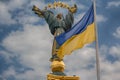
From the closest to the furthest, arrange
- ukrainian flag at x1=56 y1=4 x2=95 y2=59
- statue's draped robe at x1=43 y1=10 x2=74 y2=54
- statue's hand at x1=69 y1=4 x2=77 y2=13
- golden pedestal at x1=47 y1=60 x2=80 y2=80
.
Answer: ukrainian flag at x1=56 y1=4 x2=95 y2=59 → golden pedestal at x1=47 y1=60 x2=80 y2=80 → statue's draped robe at x1=43 y1=10 x2=74 y2=54 → statue's hand at x1=69 y1=4 x2=77 y2=13

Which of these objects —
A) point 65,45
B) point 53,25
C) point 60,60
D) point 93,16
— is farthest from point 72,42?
point 53,25

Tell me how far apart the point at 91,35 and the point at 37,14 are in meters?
6.77

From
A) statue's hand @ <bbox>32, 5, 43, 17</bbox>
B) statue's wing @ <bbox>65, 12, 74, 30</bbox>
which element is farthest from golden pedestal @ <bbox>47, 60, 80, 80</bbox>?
statue's hand @ <bbox>32, 5, 43, 17</bbox>

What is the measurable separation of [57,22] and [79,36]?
523 cm

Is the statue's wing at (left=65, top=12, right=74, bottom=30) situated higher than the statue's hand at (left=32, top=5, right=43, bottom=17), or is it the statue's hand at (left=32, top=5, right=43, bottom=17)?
the statue's hand at (left=32, top=5, right=43, bottom=17)

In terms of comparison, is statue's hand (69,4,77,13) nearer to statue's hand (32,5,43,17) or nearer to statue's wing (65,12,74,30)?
statue's wing (65,12,74,30)

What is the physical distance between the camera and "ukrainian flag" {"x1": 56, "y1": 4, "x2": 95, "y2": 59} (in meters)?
17.4

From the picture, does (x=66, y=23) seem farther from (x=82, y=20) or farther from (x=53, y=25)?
(x=82, y=20)

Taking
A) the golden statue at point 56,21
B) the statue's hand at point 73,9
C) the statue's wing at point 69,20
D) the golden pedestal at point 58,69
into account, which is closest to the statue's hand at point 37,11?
the golden statue at point 56,21

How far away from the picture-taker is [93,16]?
1750cm

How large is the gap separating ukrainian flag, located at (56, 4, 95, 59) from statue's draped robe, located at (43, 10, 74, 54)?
4104 mm

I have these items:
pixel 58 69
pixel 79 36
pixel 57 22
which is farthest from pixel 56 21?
pixel 79 36

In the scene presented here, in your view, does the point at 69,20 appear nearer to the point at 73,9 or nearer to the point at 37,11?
the point at 73,9

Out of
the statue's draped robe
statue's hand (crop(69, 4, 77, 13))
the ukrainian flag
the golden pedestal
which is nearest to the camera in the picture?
the ukrainian flag
